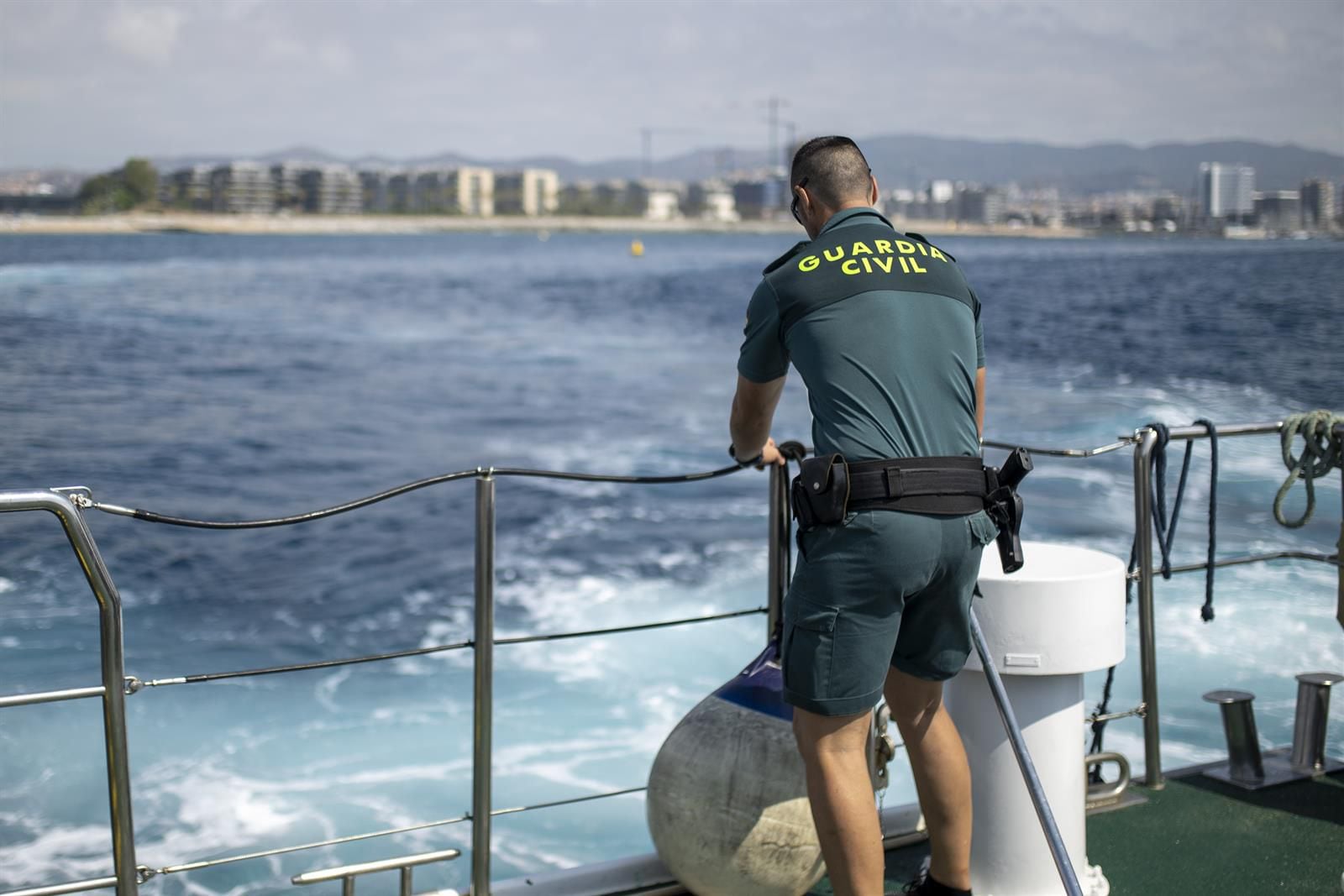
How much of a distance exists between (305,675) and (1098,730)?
779 cm

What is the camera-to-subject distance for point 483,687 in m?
2.88

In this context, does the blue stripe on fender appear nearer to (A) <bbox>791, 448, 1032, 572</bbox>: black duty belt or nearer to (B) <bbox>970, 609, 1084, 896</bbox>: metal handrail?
(B) <bbox>970, 609, 1084, 896</bbox>: metal handrail

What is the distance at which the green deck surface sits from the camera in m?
3.07

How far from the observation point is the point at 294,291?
56781 millimetres

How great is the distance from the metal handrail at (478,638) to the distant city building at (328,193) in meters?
171

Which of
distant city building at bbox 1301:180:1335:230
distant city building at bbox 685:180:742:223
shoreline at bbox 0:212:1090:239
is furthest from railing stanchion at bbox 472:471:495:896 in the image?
distant city building at bbox 685:180:742:223

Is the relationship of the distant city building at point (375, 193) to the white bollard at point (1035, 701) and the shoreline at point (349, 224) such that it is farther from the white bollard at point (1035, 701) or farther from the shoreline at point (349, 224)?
the white bollard at point (1035, 701)

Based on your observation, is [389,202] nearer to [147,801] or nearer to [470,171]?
[470,171]

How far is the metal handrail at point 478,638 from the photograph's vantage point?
7.53 ft

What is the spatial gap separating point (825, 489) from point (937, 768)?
0.76 meters

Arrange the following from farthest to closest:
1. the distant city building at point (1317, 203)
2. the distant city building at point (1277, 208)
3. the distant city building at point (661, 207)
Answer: the distant city building at point (661, 207), the distant city building at point (1317, 203), the distant city building at point (1277, 208)

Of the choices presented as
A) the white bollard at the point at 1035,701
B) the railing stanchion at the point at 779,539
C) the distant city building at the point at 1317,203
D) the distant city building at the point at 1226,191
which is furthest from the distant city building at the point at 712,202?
the white bollard at the point at 1035,701

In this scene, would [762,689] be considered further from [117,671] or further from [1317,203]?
[1317,203]

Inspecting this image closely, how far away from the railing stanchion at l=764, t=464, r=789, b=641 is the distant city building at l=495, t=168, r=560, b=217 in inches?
6537
